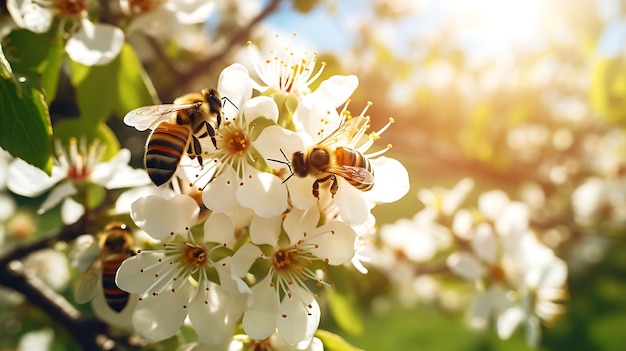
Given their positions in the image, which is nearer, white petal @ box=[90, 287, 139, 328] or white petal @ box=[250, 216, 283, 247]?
white petal @ box=[250, 216, 283, 247]

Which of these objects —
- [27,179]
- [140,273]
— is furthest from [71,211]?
[140,273]

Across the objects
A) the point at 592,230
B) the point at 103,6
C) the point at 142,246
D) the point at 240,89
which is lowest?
the point at 142,246

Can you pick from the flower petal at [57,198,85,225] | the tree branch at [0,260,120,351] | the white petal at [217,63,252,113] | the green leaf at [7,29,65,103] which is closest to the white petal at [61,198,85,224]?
the flower petal at [57,198,85,225]

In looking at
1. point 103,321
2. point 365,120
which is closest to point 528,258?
point 365,120

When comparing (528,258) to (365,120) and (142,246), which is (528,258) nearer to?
(365,120)

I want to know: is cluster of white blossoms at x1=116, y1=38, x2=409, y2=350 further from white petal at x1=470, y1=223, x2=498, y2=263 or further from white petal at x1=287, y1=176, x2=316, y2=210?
white petal at x1=470, y1=223, x2=498, y2=263

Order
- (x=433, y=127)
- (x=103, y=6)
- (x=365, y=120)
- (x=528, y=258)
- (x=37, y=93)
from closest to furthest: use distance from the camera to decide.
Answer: (x=37, y=93)
(x=365, y=120)
(x=103, y=6)
(x=528, y=258)
(x=433, y=127)

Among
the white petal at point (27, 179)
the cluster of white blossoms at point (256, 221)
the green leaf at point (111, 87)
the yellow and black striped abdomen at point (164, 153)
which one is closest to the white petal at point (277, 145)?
the cluster of white blossoms at point (256, 221)
